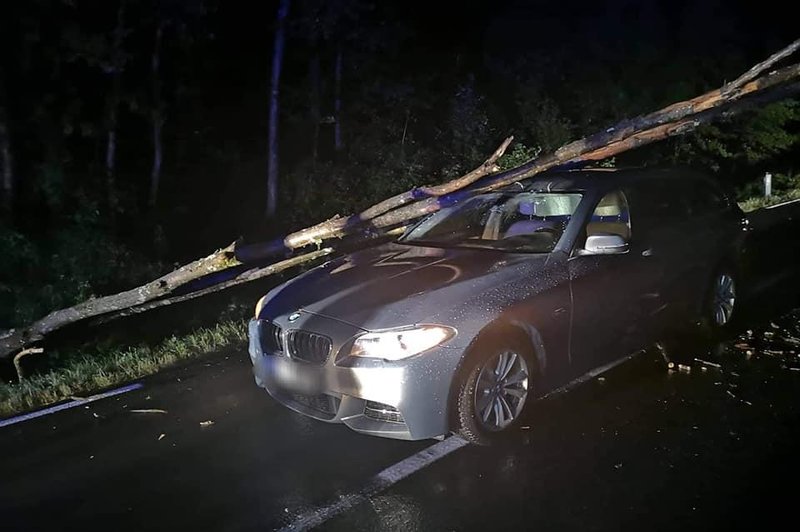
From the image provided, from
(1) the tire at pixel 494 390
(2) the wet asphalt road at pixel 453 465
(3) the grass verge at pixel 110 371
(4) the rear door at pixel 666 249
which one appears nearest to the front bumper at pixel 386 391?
(1) the tire at pixel 494 390

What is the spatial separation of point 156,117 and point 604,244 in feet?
43.5

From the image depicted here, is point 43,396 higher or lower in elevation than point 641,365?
lower

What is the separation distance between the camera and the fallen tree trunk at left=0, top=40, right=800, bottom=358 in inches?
266

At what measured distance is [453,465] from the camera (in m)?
4.06

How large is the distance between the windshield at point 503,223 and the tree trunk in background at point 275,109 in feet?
39.4

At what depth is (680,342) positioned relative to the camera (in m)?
5.97

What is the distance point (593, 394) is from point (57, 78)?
12596mm

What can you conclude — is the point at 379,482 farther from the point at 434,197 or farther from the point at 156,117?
the point at 156,117

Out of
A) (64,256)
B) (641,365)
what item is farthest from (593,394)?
(64,256)

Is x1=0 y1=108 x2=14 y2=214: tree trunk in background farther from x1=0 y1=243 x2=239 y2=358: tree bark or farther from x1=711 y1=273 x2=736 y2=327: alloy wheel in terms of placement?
x1=711 y1=273 x2=736 y2=327: alloy wheel

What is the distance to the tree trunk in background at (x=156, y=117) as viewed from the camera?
15098 mm

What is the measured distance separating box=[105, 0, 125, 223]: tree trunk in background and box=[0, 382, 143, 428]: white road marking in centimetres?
878

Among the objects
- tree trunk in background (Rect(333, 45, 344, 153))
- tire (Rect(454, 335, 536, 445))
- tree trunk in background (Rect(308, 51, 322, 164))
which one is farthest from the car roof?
tree trunk in background (Rect(308, 51, 322, 164))

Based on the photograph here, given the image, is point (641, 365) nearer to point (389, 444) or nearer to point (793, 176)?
point (389, 444)
